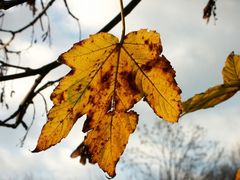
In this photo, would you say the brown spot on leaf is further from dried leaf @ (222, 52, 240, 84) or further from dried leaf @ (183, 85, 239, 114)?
dried leaf @ (222, 52, 240, 84)

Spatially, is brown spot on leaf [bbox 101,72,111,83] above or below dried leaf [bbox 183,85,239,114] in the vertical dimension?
above

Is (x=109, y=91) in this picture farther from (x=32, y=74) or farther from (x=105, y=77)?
(x=32, y=74)

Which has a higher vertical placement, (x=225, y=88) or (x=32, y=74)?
(x=32, y=74)

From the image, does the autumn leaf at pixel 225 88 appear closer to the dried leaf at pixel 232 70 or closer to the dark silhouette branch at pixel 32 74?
the dried leaf at pixel 232 70

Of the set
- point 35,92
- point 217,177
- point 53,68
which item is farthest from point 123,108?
point 217,177

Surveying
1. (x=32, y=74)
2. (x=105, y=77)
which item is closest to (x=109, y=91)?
(x=105, y=77)

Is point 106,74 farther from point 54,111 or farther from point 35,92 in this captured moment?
point 35,92

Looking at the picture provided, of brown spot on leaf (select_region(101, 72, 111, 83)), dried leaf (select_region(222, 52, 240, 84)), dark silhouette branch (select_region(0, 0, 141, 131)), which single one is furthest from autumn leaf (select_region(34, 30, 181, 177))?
dark silhouette branch (select_region(0, 0, 141, 131))
